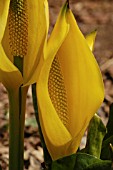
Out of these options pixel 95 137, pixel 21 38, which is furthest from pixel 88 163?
pixel 21 38

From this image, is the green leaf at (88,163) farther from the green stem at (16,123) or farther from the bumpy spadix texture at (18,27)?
the bumpy spadix texture at (18,27)

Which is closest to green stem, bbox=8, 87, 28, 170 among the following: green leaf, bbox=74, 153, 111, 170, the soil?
green leaf, bbox=74, 153, 111, 170

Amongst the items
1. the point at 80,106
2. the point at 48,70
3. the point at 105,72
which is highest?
the point at 48,70

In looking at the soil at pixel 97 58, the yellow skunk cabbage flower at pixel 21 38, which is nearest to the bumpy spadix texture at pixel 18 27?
the yellow skunk cabbage flower at pixel 21 38

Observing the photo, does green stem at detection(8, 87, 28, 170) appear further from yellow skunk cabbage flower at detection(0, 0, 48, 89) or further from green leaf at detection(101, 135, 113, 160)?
green leaf at detection(101, 135, 113, 160)

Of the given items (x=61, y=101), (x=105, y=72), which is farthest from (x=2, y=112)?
(x=61, y=101)

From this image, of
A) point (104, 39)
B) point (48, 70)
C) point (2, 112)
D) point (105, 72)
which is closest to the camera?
point (48, 70)

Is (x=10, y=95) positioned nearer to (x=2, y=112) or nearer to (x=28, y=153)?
(x=28, y=153)
